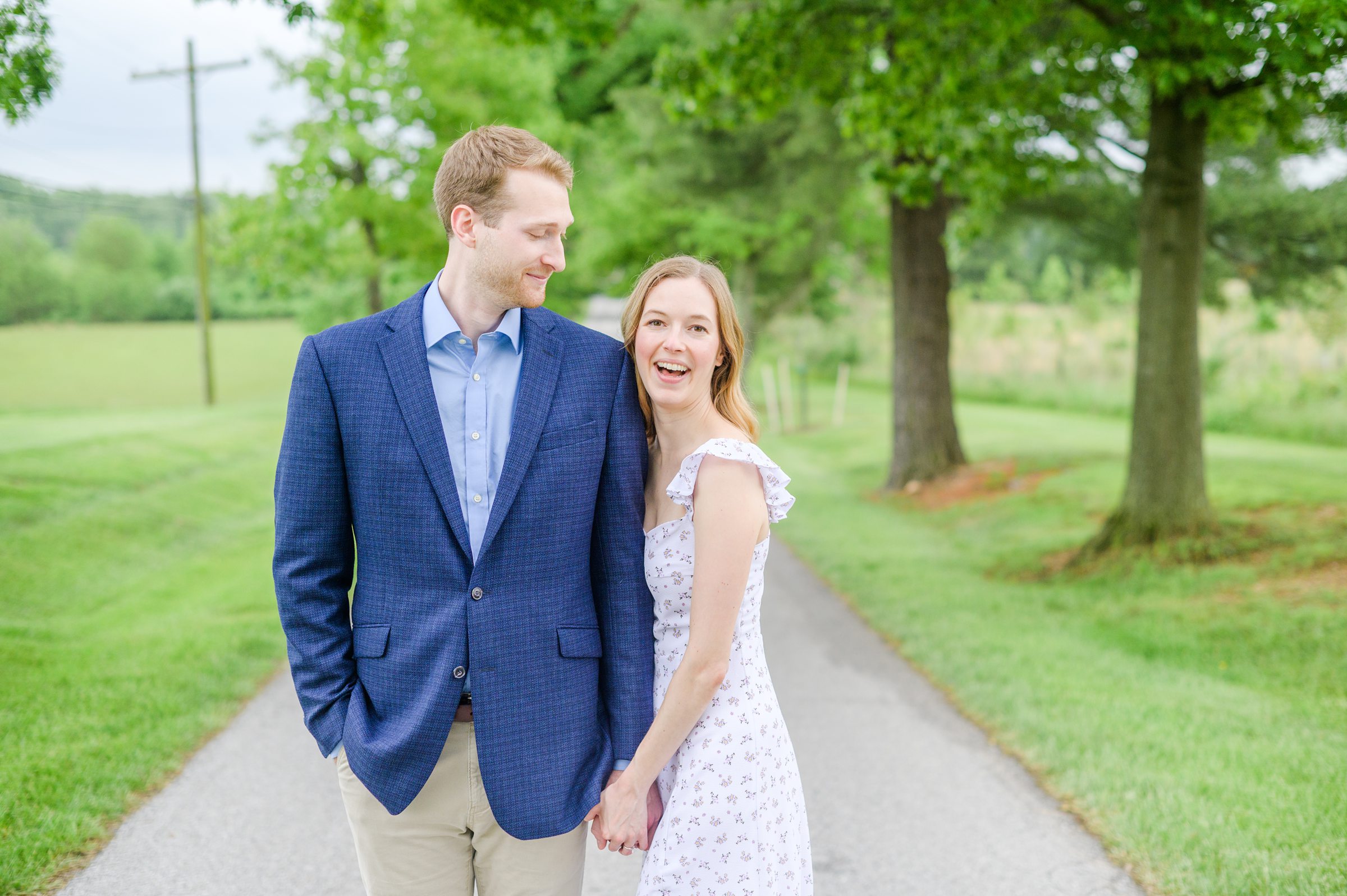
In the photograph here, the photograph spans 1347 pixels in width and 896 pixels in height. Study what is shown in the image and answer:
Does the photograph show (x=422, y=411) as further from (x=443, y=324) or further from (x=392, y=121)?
(x=392, y=121)

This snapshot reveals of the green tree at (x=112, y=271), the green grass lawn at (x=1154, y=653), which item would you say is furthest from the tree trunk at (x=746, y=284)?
the green tree at (x=112, y=271)

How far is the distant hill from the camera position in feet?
80.9

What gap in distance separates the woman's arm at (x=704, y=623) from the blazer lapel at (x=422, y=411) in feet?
1.72

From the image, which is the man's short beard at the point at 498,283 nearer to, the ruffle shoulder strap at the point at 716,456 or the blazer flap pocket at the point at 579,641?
the ruffle shoulder strap at the point at 716,456

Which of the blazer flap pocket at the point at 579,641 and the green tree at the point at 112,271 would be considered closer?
the blazer flap pocket at the point at 579,641

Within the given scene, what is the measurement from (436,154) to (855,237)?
37.4 ft

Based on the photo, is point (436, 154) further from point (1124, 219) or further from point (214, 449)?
point (1124, 219)

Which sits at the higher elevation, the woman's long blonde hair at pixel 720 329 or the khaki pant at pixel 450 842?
the woman's long blonde hair at pixel 720 329

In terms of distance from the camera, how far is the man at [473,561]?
7.29 feet

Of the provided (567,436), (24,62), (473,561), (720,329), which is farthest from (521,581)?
(24,62)

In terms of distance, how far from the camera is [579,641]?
7.52 feet

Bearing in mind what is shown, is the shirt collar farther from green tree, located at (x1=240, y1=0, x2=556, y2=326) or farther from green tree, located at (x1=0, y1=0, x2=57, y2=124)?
green tree, located at (x1=240, y1=0, x2=556, y2=326)

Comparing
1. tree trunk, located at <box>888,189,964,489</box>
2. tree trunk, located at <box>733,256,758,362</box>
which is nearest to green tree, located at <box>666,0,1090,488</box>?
tree trunk, located at <box>888,189,964,489</box>

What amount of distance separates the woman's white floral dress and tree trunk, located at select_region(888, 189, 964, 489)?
41.4ft
